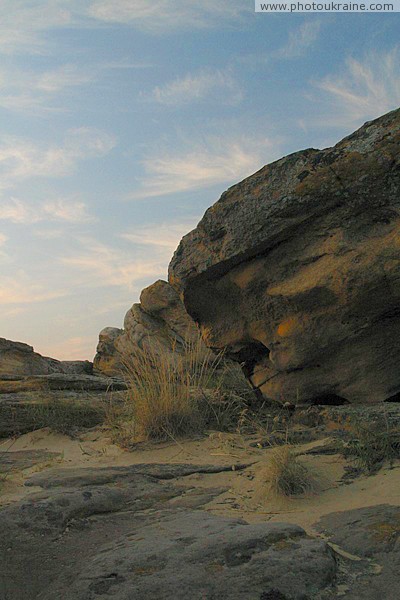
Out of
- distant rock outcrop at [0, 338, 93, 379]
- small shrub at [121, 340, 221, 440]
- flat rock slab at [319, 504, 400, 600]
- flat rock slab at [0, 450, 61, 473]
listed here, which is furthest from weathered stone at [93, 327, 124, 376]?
flat rock slab at [319, 504, 400, 600]

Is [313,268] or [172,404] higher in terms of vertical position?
[313,268]

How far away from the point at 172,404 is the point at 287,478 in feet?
5.79

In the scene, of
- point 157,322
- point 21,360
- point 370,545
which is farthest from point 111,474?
point 21,360

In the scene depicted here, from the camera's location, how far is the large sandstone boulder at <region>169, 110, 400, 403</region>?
4.61m

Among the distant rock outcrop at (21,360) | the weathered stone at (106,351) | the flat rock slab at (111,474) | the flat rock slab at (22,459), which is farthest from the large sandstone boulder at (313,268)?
the weathered stone at (106,351)

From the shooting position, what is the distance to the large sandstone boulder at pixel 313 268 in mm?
4605

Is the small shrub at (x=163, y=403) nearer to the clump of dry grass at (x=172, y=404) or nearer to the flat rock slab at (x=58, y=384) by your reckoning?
the clump of dry grass at (x=172, y=404)

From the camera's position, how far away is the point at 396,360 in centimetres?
500

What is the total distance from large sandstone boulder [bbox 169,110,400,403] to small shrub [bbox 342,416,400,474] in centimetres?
79

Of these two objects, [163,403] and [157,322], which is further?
[157,322]

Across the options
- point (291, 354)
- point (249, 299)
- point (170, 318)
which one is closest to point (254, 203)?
point (249, 299)

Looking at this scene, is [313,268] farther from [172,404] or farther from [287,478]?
[287,478]

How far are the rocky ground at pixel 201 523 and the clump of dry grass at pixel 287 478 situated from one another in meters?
0.06

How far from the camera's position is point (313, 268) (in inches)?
193
